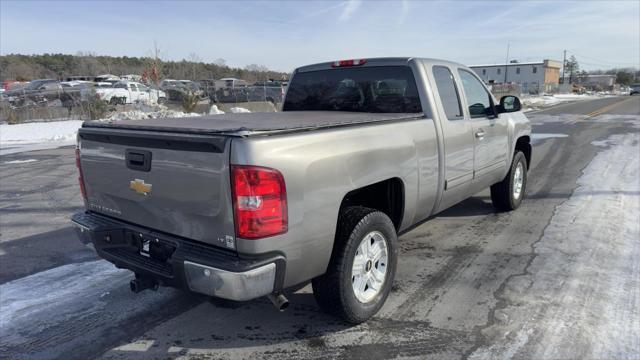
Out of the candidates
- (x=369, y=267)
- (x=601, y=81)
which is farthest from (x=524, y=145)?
(x=601, y=81)

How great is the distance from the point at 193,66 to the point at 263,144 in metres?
58.5

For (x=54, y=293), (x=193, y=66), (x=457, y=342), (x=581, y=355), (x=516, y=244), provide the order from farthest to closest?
(x=193, y=66)
(x=516, y=244)
(x=54, y=293)
(x=457, y=342)
(x=581, y=355)

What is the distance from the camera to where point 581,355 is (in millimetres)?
3021

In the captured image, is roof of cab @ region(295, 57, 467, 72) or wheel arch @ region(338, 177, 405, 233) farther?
roof of cab @ region(295, 57, 467, 72)

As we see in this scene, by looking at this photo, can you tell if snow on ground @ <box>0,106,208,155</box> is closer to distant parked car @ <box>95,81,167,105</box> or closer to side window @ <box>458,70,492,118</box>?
distant parked car @ <box>95,81,167,105</box>

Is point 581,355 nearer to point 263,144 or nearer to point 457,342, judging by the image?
point 457,342

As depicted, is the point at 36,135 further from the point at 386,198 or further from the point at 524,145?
the point at 386,198

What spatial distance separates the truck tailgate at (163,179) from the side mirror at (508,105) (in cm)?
392

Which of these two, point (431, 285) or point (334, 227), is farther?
point (431, 285)

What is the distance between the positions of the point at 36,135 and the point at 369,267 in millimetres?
16843

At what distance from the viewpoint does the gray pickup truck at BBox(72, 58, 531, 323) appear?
2.66m

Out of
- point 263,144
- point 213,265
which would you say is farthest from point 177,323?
point 263,144

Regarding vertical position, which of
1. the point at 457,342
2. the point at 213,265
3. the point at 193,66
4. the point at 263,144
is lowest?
the point at 457,342

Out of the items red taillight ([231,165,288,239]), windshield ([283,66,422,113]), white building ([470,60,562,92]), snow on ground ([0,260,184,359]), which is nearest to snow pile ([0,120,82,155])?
snow on ground ([0,260,184,359])
